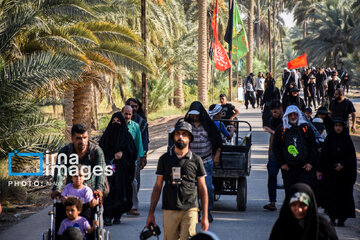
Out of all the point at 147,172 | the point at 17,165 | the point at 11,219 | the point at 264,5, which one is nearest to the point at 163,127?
the point at 147,172

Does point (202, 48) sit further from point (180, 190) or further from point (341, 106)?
point (180, 190)

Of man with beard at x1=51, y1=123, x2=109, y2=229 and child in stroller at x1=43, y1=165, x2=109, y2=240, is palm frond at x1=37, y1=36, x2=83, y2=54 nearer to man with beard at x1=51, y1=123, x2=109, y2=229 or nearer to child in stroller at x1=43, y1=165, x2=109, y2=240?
man with beard at x1=51, y1=123, x2=109, y2=229

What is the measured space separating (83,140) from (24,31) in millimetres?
7975

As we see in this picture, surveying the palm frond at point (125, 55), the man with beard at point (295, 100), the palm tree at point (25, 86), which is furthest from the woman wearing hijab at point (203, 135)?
the palm frond at point (125, 55)

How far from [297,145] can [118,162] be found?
258 centimetres

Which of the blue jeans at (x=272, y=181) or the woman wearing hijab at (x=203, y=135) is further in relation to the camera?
the blue jeans at (x=272, y=181)

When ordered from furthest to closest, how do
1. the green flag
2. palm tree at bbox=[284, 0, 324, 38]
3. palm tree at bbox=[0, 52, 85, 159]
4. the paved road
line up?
palm tree at bbox=[284, 0, 324, 38], the green flag, palm tree at bbox=[0, 52, 85, 159], the paved road

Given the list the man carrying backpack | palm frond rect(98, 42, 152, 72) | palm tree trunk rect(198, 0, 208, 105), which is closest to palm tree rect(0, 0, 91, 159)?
palm frond rect(98, 42, 152, 72)

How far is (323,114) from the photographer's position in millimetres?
11562

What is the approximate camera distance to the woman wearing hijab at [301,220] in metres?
4.38

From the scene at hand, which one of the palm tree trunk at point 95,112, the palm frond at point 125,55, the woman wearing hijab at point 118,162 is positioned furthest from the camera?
the palm tree trunk at point 95,112

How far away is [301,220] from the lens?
446cm

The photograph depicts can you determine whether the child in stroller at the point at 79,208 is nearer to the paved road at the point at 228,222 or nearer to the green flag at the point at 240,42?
the paved road at the point at 228,222

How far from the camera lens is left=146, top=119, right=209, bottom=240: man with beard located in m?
5.95
